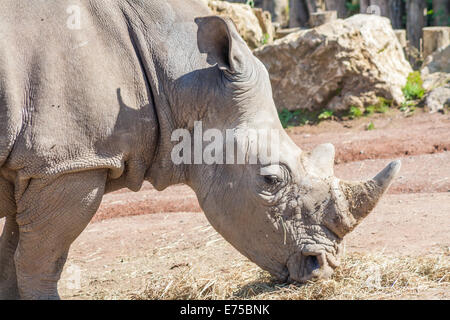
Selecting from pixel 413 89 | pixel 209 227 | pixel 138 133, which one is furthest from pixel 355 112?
pixel 138 133

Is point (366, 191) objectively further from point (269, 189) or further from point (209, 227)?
point (209, 227)

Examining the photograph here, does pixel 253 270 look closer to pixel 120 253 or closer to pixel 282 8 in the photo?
pixel 120 253

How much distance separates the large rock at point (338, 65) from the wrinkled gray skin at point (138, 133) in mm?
7880

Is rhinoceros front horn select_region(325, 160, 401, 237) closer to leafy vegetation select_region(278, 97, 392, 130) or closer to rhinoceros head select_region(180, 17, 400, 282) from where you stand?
rhinoceros head select_region(180, 17, 400, 282)

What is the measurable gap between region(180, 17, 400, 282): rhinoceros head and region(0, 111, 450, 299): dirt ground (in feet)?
2.10

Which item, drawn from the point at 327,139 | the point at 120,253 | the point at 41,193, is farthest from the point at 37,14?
the point at 327,139

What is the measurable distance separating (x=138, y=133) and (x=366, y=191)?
1379 millimetres

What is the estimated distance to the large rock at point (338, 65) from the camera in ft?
40.7

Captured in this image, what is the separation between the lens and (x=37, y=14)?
4.27 meters

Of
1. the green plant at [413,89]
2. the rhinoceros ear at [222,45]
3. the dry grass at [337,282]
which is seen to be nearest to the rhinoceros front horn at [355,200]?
the dry grass at [337,282]

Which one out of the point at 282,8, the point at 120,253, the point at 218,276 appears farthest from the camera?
the point at 282,8

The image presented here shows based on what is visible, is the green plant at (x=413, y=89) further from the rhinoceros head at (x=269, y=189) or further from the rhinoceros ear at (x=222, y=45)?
the rhinoceros ear at (x=222, y=45)

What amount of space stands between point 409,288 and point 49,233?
2.18 metres

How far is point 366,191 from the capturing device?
4.60 meters
